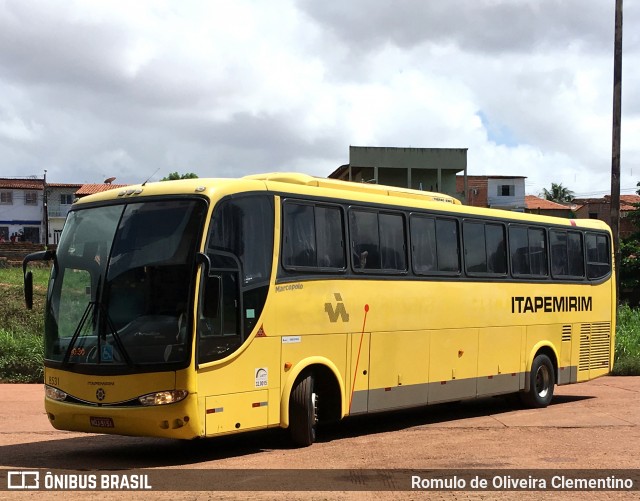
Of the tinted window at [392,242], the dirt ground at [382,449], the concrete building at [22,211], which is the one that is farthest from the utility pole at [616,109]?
the concrete building at [22,211]

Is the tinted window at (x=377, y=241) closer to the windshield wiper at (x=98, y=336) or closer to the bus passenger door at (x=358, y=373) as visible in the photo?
the bus passenger door at (x=358, y=373)

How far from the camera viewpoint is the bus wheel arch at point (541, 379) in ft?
56.0

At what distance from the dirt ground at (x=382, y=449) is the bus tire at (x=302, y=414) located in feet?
0.68

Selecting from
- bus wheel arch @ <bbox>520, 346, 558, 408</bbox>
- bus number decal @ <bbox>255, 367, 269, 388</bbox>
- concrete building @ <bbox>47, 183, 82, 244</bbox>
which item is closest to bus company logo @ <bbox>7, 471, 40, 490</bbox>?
bus number decal @ <bbox>255, 367, 269, 388</bbox>

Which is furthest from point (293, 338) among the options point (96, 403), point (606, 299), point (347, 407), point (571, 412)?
point (606, 299)

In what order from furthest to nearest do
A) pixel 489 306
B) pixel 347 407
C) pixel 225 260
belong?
pixel 489 306 → pixel 347 407 → pixel 225 260

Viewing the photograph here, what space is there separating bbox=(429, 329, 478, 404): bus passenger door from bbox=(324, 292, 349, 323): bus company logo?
2.39m

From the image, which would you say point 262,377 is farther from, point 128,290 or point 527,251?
point 527,251

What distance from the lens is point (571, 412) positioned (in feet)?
53.7

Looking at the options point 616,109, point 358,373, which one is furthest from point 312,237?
point 616,109

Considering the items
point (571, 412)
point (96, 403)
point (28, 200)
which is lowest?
point (571, 412)

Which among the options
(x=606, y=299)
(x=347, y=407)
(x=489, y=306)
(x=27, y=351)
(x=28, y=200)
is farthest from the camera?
(x=28, y=200)

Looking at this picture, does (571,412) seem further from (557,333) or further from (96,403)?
(96,403)

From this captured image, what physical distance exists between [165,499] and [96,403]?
2564 mm
